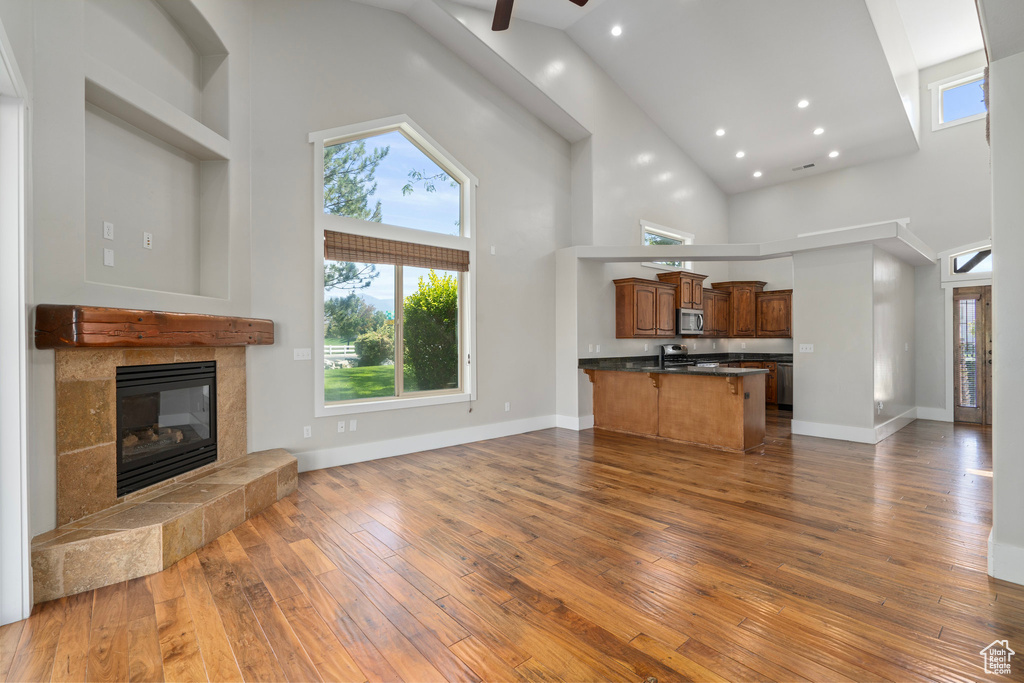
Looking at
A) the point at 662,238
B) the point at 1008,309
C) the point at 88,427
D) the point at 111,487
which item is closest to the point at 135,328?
the point at 88,427

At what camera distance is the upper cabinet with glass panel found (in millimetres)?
4902

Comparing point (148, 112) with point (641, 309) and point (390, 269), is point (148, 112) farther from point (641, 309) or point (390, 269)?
point (641, 309)

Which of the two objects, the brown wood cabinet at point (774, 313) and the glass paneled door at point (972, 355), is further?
the brown wood cabinet at point (774, 313)

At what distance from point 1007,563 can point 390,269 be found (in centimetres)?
523

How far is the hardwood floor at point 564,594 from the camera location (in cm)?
179

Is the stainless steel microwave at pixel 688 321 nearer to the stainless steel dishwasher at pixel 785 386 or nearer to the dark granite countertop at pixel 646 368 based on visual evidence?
the dark granite countertop at pixel 646 368

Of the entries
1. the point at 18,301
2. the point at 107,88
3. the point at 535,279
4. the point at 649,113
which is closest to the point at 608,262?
the point at 535,279

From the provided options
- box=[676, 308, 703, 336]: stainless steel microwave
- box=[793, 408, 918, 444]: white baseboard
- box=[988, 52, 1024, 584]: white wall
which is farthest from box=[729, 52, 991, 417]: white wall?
box=[988, 52, 1024, 584]: white wall

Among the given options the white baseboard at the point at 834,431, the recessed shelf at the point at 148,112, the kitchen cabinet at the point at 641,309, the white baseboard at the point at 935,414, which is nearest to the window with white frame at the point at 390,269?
the recessed shelf at the point at 148,112

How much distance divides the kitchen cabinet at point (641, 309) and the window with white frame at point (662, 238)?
52cm

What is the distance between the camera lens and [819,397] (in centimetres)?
596

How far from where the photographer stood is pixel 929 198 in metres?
7.46

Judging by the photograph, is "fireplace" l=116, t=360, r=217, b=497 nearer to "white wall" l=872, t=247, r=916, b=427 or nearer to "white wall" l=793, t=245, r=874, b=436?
"white wall" l=793, t=245, r=874, b=436

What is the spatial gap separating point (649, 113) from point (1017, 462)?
7.19m
